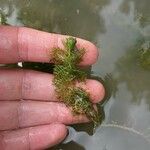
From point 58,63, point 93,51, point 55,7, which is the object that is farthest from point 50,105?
point 55,7

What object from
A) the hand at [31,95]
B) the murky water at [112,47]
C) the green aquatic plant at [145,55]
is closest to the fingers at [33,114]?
the hand at [31,95]

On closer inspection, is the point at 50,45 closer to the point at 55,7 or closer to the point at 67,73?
the point at 67,73

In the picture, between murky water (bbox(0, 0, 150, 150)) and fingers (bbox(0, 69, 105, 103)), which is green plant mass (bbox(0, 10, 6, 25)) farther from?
fingers (bbox(0, 69, 105, 103))

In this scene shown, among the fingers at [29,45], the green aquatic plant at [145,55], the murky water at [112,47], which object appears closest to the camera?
the fingers at [29,45]

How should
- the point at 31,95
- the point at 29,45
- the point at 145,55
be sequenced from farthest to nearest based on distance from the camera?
the point at 145,55 → the point at 31,95 → the point at 29,45

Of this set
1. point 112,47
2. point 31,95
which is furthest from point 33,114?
point 112,47

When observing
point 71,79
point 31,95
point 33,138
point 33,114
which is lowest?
point 33,138

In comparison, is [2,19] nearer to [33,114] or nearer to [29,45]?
[29,45]

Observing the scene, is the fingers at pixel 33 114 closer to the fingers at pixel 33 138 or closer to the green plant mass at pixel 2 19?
the fingers at pixel 33 138
